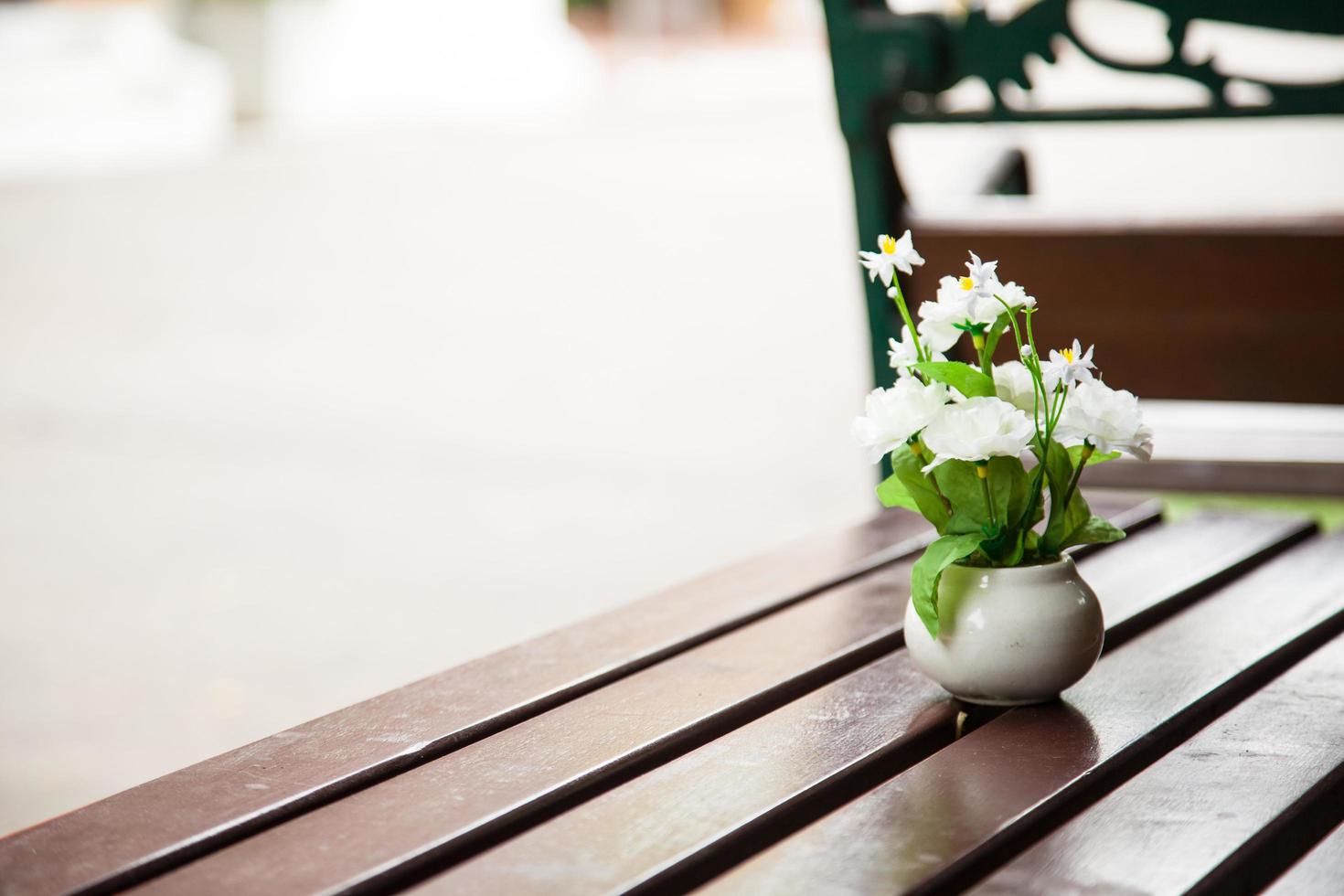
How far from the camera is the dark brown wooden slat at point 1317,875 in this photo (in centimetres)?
92

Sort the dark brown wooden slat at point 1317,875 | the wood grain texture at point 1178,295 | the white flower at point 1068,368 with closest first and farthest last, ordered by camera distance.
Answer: the dark brown wooden slat at point 1317,875
the white flower at point 1068,368
the wood grain texture at point 1178,295

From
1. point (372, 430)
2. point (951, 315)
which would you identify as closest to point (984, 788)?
point (951, 315)

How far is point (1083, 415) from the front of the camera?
112 centimetres

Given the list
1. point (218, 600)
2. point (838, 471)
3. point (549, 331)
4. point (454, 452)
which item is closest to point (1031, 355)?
point (218, 600)


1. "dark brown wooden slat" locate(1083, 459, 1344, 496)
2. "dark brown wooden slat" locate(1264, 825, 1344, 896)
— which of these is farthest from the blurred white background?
"dark brown wooden slat" locate(1264, 825, 1344, 896)

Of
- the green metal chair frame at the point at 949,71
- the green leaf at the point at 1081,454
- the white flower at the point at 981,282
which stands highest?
the green metal chair frame at the point at 949,71

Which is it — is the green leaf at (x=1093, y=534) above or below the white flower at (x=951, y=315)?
below

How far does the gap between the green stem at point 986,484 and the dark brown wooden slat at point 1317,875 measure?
0.31 metres

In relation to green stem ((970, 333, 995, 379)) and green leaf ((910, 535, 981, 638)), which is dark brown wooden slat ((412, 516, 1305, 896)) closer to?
green leaf ((910, 535, 981, 638))

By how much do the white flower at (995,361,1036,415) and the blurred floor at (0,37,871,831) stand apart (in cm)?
176

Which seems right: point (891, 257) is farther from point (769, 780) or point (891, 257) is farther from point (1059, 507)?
point (769, 780)

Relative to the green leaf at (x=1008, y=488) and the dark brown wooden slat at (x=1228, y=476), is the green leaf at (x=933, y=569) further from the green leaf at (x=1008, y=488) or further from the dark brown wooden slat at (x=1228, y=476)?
the dark brown wooden slat at (x=1228, y=476)

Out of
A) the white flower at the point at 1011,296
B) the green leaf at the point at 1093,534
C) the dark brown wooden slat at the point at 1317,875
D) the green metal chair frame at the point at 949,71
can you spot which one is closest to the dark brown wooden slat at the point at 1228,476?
the green metal chair frame at the point at 949,71

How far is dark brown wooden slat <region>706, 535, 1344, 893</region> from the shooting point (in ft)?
3.13
